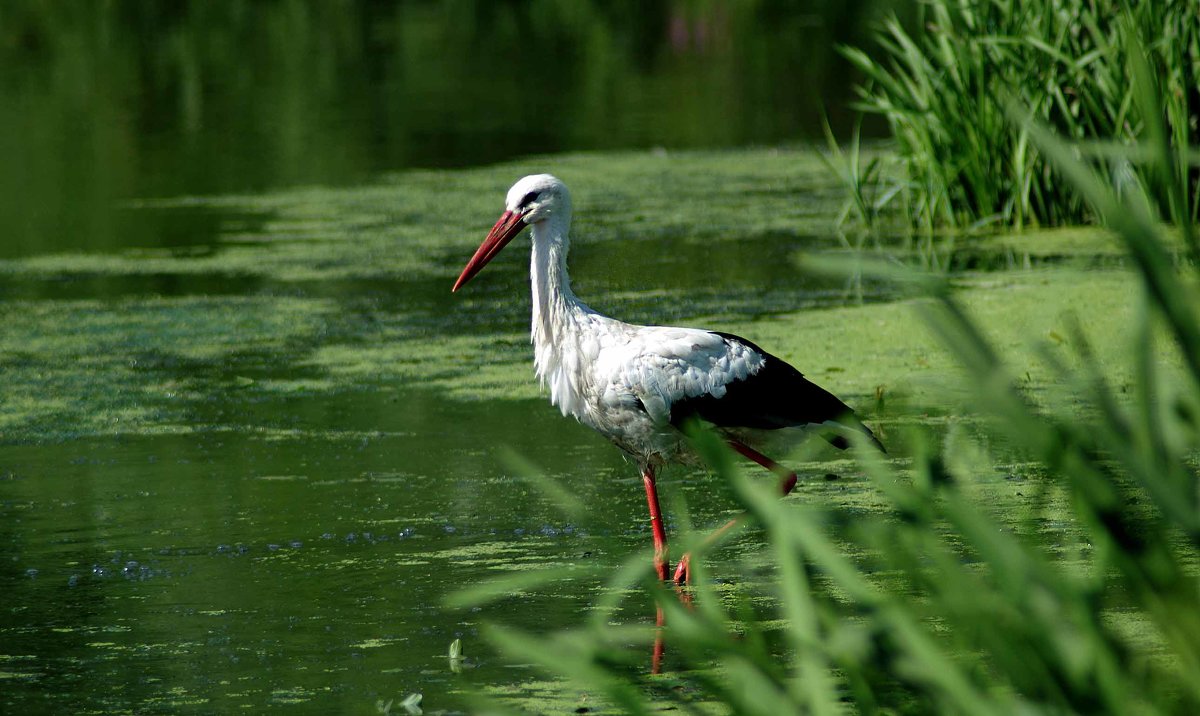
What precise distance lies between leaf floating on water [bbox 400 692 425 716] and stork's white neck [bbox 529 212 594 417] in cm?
143

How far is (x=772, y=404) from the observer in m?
5.24

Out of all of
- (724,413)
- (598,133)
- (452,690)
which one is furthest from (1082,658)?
(598,133)

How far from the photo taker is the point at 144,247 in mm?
11070

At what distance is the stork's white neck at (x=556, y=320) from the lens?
5219 mm

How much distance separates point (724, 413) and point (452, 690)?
151cm

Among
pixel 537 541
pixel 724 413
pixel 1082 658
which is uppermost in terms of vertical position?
pixel 1082 658

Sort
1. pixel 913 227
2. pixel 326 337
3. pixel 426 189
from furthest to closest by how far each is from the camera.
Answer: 1. pixel 426 189
2. pixel 913 227
3. pixel 326 337

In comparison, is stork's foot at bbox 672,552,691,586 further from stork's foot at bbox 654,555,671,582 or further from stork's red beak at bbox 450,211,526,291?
stork's red beak at bbox 450,211,526,291

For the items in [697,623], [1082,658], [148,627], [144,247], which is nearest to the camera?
[1082,658]

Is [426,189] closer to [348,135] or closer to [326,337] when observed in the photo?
[348,135]

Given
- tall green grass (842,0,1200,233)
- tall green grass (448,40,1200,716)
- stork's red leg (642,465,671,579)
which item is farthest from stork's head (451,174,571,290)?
tall green grass (842,0,1200,233)

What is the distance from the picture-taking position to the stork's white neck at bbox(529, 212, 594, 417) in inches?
205

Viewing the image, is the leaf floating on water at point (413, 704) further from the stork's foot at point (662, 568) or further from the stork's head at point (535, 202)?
the stork's head at point (535, 202)

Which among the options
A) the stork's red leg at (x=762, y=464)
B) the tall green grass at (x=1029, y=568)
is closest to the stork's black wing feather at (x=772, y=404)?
the stork's red leg at (x=762, y=464)
